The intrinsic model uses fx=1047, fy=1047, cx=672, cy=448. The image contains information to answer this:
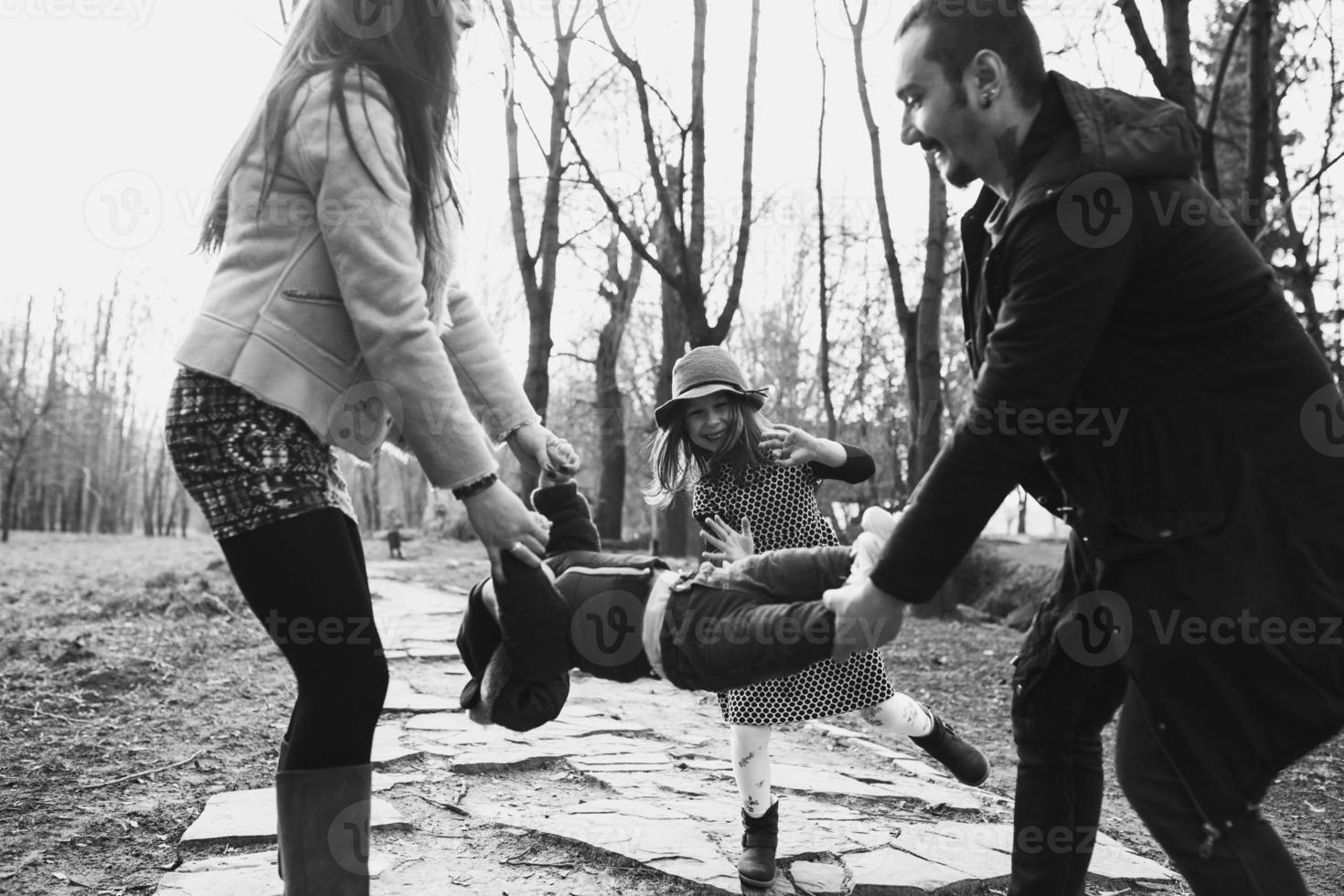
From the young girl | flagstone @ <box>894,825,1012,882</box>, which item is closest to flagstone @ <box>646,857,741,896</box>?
the young girl

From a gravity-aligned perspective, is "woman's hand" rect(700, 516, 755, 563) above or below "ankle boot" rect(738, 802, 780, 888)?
above

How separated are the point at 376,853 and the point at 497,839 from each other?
37 centimetres

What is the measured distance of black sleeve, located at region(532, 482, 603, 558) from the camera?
2.54 m

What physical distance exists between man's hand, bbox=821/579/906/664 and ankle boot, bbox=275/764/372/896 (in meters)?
0.96

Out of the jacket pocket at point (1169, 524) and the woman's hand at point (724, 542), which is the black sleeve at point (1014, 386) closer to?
the jacket pocket at point (1169, 524)

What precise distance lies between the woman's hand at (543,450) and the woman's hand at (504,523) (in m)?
0.36

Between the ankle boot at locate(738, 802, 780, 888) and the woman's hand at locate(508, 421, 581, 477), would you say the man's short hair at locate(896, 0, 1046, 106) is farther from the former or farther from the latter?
the ankle boot at locate(738, 802, 780, 888)

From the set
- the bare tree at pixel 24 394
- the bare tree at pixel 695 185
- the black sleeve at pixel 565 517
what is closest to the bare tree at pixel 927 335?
the bare tree at pixel 695 185

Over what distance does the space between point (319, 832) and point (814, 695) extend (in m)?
1.80

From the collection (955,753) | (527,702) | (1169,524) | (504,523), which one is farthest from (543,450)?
(955,753)

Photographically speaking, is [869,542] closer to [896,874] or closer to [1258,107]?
[896,874]

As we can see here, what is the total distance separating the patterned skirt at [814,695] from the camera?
3.23m

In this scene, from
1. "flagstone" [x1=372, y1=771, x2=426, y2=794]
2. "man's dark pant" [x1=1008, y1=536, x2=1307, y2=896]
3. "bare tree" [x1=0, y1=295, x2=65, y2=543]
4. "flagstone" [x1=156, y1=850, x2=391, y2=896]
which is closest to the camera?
"man's dark pant" [x1=1008, y1=536, x2=1307, y2=896]

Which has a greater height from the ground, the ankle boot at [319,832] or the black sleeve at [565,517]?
the black sleeve at [565,517]
